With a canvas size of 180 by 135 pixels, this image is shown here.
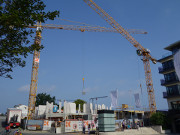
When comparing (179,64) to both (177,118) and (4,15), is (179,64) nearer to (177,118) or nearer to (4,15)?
(4,15)

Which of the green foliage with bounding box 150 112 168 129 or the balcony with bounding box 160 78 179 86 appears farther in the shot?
the balcony with bounding box 160 78 179 86

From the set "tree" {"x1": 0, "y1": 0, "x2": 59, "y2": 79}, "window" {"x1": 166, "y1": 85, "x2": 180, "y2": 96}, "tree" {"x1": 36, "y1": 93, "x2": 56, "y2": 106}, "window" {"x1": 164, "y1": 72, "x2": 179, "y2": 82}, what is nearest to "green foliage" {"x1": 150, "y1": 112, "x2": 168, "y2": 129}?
"window" {"x1": 166, "y1": 85, "x2": 180, "y2": 96}

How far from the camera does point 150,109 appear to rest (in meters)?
63.4

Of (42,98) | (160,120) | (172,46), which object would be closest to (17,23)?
(160,120)

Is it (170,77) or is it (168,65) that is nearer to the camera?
(170,77)

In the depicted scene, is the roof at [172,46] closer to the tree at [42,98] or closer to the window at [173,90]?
the window at [173,90]

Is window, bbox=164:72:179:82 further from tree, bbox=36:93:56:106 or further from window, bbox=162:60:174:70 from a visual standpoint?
tree, bbox=36:93:56:106

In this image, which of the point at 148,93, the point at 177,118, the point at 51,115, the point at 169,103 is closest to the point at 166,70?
the point at 169,103

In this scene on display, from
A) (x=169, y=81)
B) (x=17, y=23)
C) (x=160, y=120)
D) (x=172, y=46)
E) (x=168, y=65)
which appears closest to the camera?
(x=17, y=23)

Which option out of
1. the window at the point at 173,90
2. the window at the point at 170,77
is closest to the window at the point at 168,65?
the window at the point at 170,77

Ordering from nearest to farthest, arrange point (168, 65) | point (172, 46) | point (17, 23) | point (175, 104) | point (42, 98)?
point (17, 23) → point (175, 104) → point (172, 46) → point (168, 65) → point (42, 98)

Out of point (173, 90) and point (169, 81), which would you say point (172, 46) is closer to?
point (169, 81)

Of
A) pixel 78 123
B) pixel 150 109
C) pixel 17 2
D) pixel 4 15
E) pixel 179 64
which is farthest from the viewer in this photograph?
pixel 150 109

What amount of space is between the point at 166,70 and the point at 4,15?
4382cm
